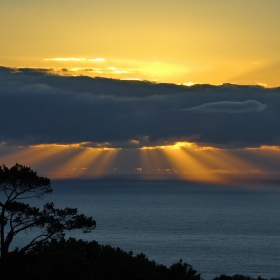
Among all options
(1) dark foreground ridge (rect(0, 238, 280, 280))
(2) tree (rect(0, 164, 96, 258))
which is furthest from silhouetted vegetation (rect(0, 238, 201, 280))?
(2) tree (rect(0, 164, 96, 258))

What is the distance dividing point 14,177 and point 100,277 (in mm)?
9622

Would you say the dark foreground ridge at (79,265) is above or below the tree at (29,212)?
below

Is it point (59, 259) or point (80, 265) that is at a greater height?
point (59, 259)

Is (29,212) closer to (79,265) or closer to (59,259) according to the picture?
(59,259)

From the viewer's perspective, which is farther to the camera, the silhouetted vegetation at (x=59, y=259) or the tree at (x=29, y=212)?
the tree at (x=29, y=212)

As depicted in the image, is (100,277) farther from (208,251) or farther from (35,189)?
(208,251)

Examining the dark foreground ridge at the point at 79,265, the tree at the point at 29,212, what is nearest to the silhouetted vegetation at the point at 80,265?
the dark foreground ridge at the point at 79,265

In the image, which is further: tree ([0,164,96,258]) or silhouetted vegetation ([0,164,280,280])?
tree ([0,164,96,258])

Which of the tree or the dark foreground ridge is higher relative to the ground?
the tree

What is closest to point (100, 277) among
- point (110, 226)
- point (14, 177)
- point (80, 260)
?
point (80, 260)

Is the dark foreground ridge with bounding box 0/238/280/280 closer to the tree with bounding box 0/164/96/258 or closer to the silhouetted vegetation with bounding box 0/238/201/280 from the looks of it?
the silhouetted vegetation with bounding box 0/238/201/280

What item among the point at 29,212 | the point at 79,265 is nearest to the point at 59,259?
the point at 79,265

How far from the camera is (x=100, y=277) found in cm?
3328

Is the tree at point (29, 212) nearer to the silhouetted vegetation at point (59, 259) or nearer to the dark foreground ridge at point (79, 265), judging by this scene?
the silhouetted vegetation at point (59, 259)
